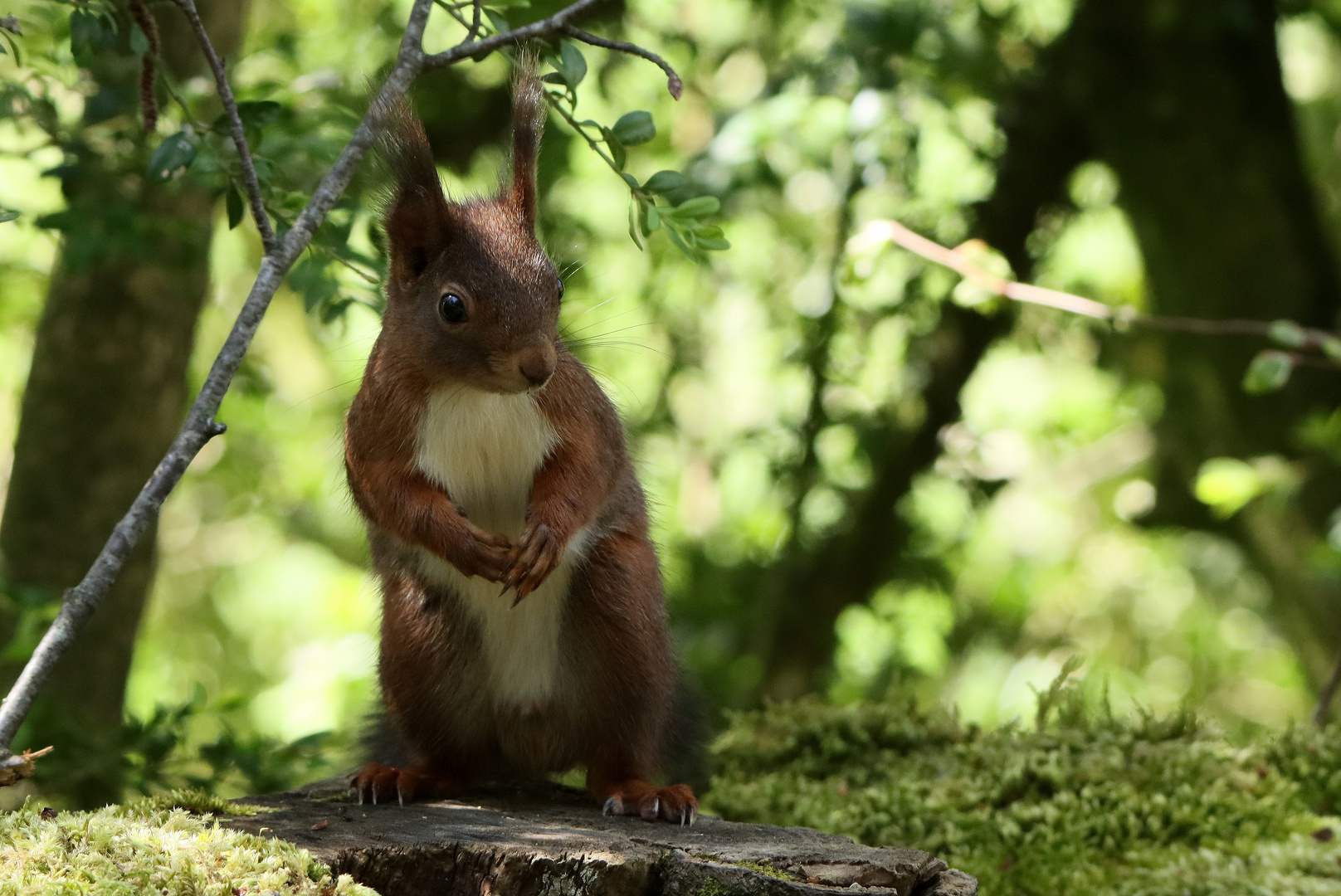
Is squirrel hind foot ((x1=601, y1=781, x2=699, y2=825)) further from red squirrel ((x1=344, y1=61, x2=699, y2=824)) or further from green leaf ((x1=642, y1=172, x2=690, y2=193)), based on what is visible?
green leaf ((x1=642, y1=172, x2=690, y2=193))

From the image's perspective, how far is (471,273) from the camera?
9.86 feet

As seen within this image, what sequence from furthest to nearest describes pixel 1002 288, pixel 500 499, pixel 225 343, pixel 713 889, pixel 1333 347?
1. pixel 1002 288
2. pixel 1333 347
3. pixel 500 499
4. pixel 225 343
5. pixel 713 889

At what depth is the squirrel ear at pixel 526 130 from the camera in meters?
2.97

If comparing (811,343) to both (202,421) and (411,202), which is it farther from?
(202,421)

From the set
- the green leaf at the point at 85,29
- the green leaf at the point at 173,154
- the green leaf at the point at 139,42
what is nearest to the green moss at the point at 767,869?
the green leaf at the point at 173,154

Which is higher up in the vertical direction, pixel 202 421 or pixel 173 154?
pixel 173 154

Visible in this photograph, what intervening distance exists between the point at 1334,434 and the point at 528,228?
2771mm

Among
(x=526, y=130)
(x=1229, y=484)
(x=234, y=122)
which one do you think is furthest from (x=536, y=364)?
(x=1229, y=484)

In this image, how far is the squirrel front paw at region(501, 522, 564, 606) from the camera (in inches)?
114

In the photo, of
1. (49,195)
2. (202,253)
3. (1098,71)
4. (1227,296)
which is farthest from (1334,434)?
(49,195)

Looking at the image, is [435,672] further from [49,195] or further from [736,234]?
[49,195]

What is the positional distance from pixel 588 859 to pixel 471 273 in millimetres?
1362

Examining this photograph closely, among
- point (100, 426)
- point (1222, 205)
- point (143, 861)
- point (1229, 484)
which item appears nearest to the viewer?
point (143, 861)

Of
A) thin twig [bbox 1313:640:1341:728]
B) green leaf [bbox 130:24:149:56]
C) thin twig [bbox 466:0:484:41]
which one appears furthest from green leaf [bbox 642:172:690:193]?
thin twig [bbox 1313:640:1341:728]
